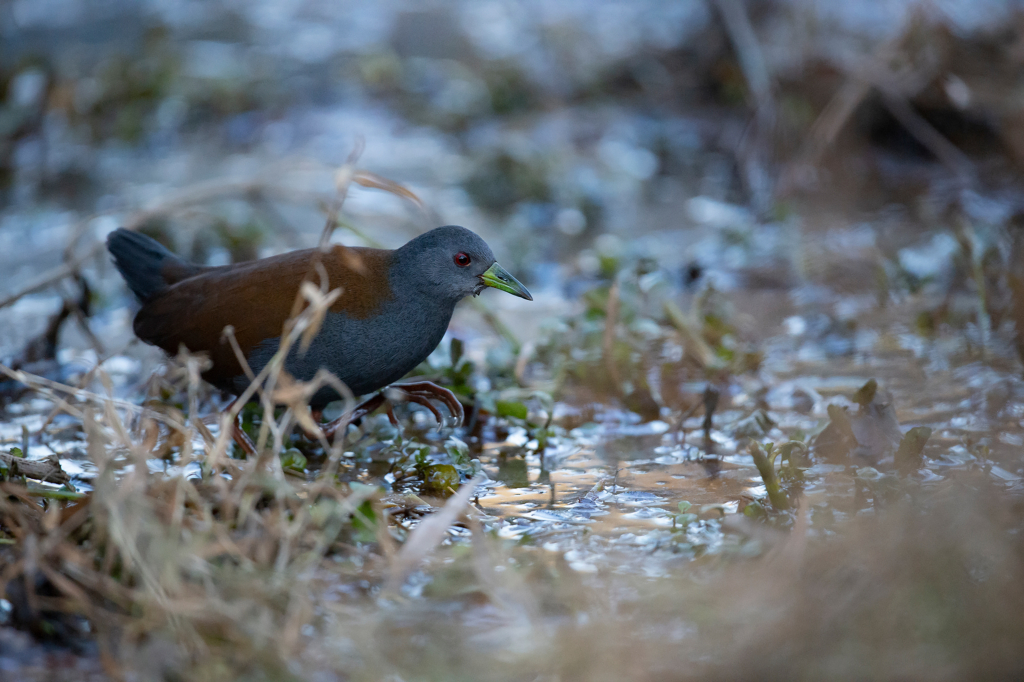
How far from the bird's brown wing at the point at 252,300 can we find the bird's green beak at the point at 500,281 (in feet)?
1.14

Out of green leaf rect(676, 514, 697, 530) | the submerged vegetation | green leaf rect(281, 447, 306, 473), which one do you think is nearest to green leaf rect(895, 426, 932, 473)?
the submerged vegetation

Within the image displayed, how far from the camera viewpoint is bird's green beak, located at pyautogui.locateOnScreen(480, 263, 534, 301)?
137 inches

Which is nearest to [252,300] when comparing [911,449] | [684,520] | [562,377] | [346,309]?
[346,309]

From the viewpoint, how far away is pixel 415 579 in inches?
103

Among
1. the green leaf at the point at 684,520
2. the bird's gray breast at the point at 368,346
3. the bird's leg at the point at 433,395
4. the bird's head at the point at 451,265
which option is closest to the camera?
the green leaf at the point at 684,520

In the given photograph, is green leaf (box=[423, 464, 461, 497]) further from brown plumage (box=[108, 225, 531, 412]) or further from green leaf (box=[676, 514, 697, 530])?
green leaf (box=[676, 514, 697, 530])

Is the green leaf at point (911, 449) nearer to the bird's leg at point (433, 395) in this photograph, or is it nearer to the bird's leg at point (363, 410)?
the bird's leg at point (433, 395)

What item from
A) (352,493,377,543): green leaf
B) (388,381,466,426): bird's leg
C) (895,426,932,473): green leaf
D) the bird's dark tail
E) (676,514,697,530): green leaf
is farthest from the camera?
the bird's dark tail

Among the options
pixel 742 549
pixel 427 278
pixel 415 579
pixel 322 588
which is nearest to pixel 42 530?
pixel 322 588

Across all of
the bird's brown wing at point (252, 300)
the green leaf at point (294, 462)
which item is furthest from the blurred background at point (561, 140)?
the green leaf at point (294, 462)

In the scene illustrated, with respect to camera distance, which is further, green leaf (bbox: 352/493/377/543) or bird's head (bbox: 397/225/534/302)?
bird's head (bbox: 397/225/534/302)

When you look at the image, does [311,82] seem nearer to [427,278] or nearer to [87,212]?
[87,212]

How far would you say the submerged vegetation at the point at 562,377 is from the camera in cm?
219

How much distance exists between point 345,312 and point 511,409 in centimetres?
74
